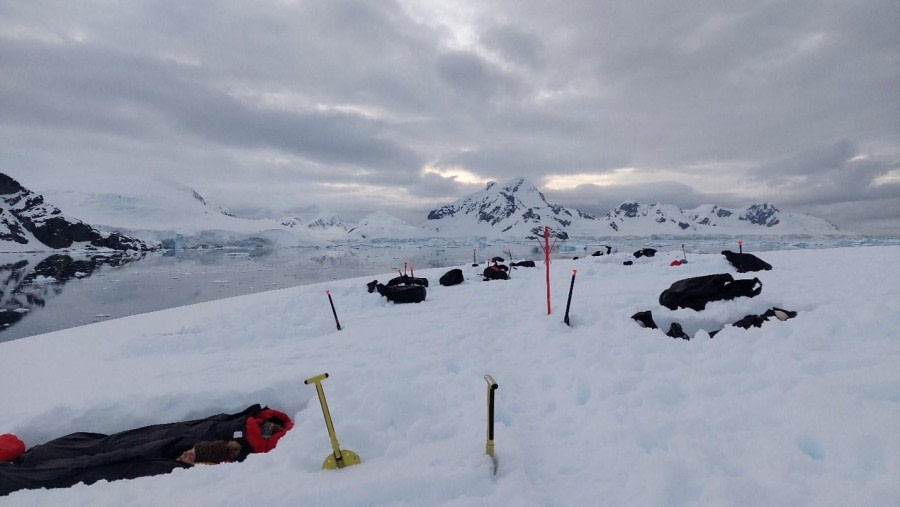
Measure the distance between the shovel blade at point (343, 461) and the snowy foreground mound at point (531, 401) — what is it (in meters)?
0.12

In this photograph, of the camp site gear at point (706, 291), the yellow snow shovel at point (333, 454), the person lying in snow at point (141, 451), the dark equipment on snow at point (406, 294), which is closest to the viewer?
the yellow snow shovel at point (333, 454)

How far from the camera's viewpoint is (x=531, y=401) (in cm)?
503

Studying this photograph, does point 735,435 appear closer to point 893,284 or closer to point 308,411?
point 308,411

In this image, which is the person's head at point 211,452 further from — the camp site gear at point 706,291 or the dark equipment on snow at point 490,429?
the camp site gear at point 706,291

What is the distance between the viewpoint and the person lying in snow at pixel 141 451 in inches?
157

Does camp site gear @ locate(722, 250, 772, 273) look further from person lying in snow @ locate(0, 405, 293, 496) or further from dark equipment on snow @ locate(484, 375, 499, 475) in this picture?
person lying in snow @ locate(0, 405, 293, 496)

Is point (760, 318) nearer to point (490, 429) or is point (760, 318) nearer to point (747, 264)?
point (490, 429)

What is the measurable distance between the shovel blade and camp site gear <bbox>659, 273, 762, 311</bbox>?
7506 millimetres

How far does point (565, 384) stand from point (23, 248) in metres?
178

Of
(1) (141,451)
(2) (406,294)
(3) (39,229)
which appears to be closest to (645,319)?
(2) (406,294)

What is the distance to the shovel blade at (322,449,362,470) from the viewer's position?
3525 mm

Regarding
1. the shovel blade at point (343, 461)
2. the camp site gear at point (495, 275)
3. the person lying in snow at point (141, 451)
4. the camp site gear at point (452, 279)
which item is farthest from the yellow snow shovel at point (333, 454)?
the camp site gear at point (495, 275)

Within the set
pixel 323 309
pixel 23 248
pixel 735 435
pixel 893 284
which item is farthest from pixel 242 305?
pixel 23 248

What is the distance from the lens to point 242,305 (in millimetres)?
13125
